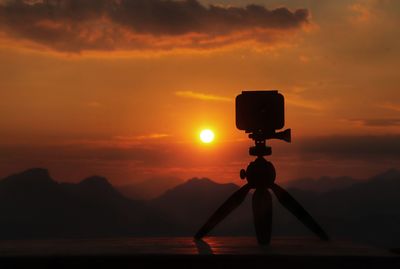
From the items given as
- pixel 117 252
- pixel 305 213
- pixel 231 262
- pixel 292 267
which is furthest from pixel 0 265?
pixel 305 213

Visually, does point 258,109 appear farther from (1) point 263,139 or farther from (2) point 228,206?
(2) point 228,206

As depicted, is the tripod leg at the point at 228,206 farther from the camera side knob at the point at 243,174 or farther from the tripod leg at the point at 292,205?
the tripod leg at the point at 292,205

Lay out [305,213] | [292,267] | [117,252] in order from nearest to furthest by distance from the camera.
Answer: [292,267]
[117,252]
[305,213]

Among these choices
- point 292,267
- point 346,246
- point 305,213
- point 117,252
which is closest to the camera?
point 292,267

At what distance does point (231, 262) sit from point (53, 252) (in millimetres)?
3692

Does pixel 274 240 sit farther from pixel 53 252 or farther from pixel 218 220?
pixel 53 252

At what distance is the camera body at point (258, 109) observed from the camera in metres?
16.1

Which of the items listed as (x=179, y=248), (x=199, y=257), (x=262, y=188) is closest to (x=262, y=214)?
(x=262, y=188)

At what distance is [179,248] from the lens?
47.7 ft

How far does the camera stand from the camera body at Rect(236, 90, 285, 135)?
1614 centimetres

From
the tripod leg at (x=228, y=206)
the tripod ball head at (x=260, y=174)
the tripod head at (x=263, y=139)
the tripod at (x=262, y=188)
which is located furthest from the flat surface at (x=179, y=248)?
the tripod head at (x=263, y=139)

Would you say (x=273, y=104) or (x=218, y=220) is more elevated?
(x=273, y=104)

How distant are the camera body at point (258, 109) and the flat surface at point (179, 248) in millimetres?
2821

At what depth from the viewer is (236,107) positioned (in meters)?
16.2
